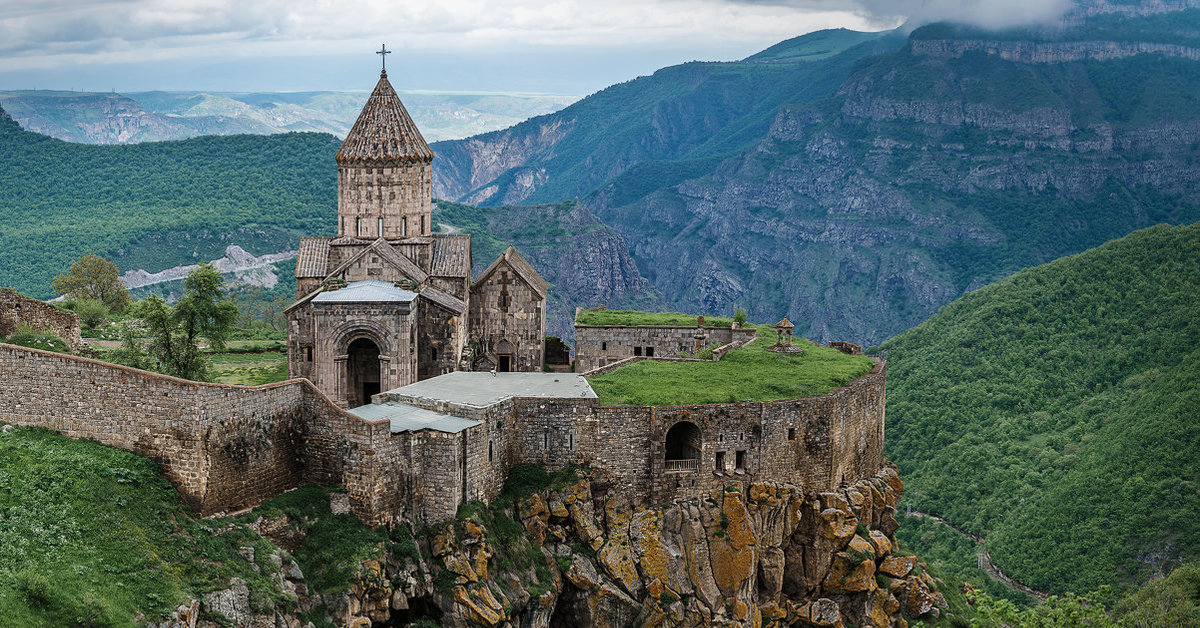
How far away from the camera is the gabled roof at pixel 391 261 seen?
160 ft

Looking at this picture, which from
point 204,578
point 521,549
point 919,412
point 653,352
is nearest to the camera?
point 204,578

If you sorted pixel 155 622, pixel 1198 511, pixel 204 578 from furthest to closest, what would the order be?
1. pixel 1198 511
2. pixel 204 578
3. pixel 155 622

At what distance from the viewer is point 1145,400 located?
88.2 metres

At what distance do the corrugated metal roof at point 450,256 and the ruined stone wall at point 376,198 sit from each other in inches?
52.1

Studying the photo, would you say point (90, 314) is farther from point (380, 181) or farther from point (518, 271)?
point (518, 271)

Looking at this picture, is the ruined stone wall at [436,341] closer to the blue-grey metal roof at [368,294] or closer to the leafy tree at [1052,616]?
the blue-grey metal roof at [368,294]

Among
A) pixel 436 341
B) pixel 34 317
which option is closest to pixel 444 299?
pixel 436 341

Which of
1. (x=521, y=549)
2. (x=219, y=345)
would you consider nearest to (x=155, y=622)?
(x=521, y=549)

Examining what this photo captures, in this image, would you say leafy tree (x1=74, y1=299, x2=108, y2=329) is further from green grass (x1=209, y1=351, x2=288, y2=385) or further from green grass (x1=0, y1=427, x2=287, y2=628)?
green grass (x1=0, y1=427, x2=287, y2=628)

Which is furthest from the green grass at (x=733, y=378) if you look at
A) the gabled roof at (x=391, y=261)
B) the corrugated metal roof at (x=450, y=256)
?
the gabled roof at (x=391, y=261)

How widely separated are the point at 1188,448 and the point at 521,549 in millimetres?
55593

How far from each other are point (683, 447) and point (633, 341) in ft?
45.4

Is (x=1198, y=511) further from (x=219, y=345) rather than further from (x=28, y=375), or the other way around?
(x=28, y=375)

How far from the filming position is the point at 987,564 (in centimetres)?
7625
